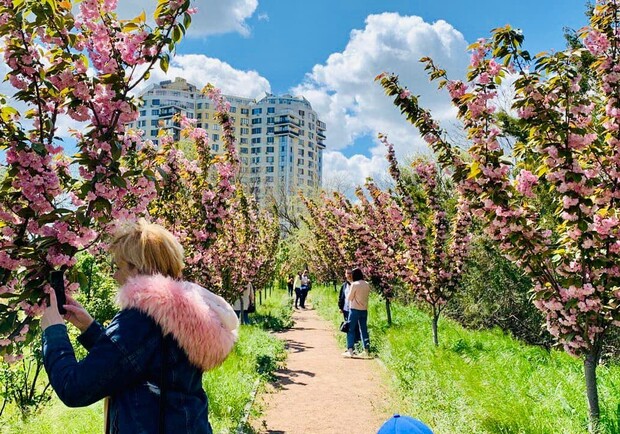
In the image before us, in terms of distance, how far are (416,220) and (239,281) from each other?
5645 mm

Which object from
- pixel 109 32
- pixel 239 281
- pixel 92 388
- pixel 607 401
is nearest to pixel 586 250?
pixel 607 401

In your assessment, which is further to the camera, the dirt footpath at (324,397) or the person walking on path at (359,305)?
the person walking on path at (359,305)

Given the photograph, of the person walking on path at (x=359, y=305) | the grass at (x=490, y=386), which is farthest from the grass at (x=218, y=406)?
the grass at (x=490, y=386)

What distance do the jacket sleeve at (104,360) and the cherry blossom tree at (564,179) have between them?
3.36 m

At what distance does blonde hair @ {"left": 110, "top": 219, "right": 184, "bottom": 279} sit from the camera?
86.8 inches

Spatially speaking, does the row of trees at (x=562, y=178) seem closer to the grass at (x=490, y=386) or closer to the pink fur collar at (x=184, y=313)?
the grass at (x=490, y=386)

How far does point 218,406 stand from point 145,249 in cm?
413

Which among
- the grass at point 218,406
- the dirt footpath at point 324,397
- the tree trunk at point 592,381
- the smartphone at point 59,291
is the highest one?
the smartphone at point 59,291

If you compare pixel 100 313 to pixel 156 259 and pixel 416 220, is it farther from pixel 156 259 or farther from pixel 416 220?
pixel 156 259

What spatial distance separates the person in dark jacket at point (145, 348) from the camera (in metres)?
1.91

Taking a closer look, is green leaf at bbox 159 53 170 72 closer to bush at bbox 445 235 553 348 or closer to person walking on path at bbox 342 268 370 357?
person walking on path at bbox 342 268 370 357

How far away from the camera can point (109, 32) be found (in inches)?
141

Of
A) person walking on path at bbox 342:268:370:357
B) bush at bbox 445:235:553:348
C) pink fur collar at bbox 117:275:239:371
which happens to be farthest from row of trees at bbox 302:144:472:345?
pink fur collar at bbox 117:275:239:371

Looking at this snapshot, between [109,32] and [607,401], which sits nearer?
[109,32]
